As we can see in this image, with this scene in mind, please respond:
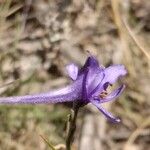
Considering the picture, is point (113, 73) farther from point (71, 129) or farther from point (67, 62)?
point (67, 62)

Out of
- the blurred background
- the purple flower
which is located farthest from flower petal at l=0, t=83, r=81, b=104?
the blurred background

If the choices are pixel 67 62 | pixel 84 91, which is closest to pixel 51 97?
pixel 84 91

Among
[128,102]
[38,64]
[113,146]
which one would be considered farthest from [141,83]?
[38,64]

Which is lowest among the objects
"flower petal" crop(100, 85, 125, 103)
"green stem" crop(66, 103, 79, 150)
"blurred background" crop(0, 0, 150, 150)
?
"blurred background" crop(0, 0, 150, 150)

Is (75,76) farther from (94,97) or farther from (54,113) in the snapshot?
(54,113)

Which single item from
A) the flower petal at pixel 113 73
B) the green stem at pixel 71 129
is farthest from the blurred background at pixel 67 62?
the green stem at pixel 71 129

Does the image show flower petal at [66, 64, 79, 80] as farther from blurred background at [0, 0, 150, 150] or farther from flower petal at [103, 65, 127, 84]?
blurred background at [0, 0, 150, 150]
